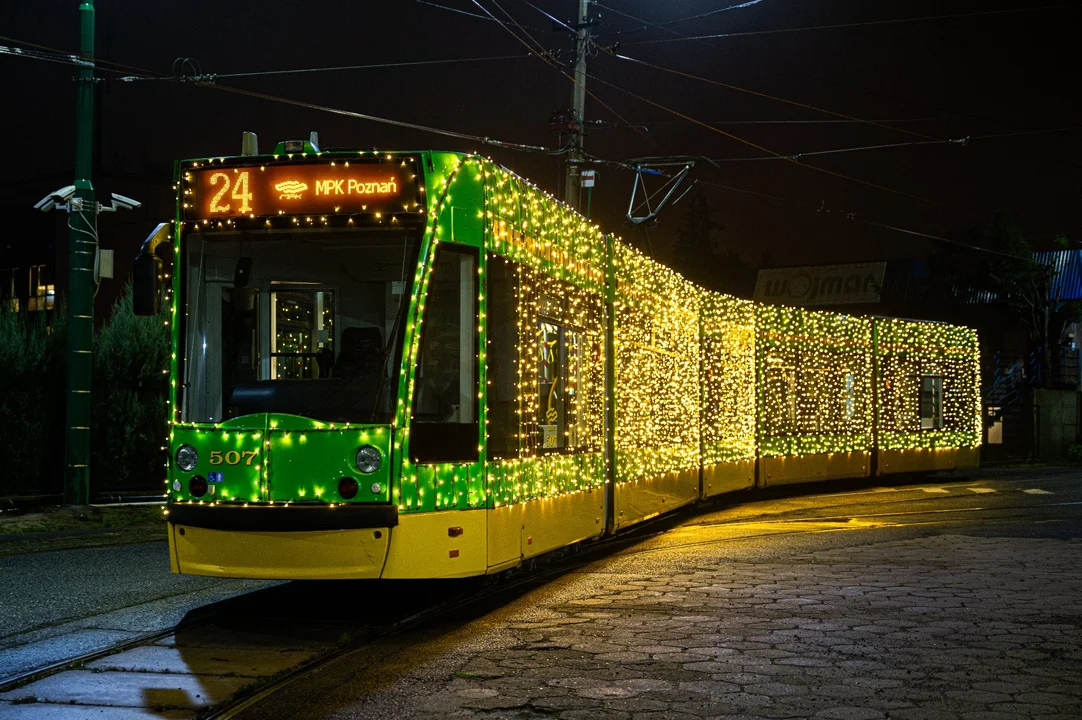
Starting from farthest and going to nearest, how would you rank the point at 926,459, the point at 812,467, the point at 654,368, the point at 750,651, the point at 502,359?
the point at 926,459 < the point at 812,467 < the point at 654,368 < the point at 502,359 < the point at 750,651

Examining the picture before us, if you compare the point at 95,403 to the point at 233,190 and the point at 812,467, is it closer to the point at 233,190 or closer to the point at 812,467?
the point at 233,190

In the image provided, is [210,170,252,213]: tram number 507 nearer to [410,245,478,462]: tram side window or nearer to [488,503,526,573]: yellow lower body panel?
[410,245,478,462]: tram side window

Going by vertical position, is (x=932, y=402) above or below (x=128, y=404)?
above

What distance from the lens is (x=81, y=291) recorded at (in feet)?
58.2

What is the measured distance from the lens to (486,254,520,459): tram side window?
995 cm

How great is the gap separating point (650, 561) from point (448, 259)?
4969 mm

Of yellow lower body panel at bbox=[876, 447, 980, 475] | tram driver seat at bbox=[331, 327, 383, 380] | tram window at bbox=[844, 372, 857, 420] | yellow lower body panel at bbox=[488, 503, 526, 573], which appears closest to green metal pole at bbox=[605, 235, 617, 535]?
yellow lower body panel at bbox=[488, 503, 526, 573]

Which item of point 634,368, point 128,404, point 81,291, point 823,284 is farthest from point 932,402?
point 823,284

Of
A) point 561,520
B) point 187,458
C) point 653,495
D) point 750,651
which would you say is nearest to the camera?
point 750,651

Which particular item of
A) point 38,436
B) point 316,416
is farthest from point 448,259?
point 38,436

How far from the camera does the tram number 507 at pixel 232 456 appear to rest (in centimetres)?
925

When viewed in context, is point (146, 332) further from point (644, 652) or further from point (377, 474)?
point (644, 652)

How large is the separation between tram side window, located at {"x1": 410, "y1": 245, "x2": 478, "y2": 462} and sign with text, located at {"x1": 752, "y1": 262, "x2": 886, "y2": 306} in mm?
47215

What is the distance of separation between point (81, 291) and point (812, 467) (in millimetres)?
13111
